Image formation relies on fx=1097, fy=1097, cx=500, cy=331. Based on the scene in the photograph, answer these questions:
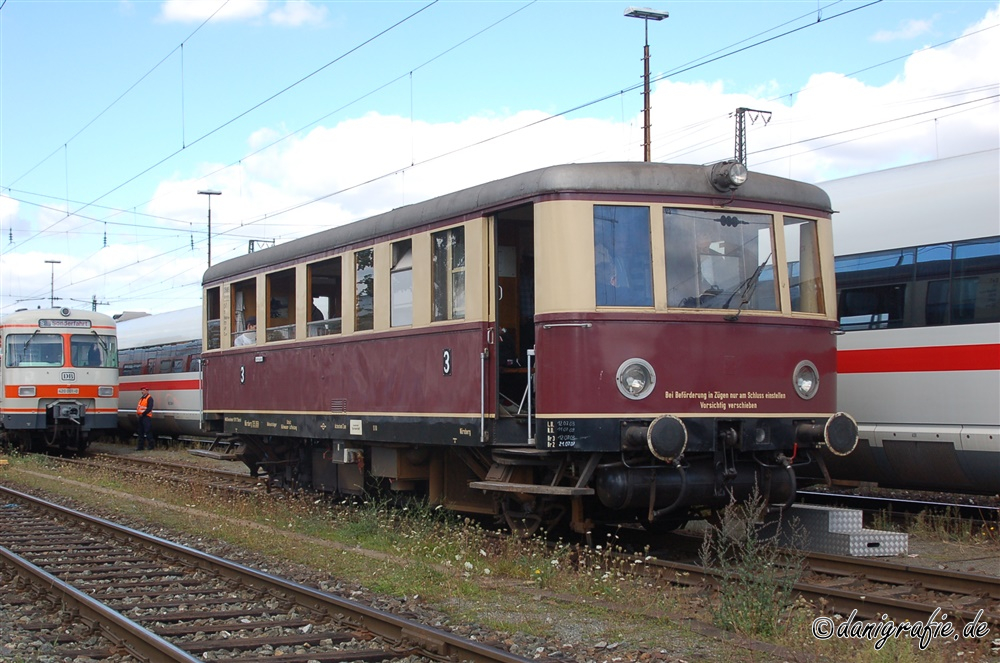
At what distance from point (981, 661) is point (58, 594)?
6410 millimetres

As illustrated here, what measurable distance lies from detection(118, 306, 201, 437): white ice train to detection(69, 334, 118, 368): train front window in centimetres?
191

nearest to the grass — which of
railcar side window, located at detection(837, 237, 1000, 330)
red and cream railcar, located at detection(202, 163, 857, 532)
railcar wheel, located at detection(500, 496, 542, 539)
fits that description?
railcar wheel, located at detection(500, 496, 542, 539)

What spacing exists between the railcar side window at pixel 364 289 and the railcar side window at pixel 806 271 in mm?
4325

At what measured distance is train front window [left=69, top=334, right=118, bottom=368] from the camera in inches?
1014

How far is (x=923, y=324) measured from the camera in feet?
38.3

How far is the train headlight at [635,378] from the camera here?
890cm

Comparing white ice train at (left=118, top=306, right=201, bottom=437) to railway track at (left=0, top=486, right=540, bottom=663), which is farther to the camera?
white ice train at (left=118, top=306, right=201, bottom=437)

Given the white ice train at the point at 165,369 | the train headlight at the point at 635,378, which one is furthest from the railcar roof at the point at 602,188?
the white ice train at the point at 165,369

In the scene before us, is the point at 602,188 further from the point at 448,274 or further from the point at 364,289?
the point at 364,289

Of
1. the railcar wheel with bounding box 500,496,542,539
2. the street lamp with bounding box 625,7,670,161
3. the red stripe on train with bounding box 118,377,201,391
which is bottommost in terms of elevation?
the railcar wheel with bounding box 500,496,542,539

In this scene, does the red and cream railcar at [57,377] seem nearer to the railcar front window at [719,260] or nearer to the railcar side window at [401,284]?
the railcar side window at [401,284]

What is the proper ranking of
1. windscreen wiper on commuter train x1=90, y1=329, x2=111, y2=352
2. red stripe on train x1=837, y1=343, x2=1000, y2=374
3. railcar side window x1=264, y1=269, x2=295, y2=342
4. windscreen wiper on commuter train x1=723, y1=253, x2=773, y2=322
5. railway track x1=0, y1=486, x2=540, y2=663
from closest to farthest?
1. railway track x1=0, y1=486, x2=540, y2=663
2. windscreen wiper on commuter train x1=723, y1=253, x2=773, y2=322
3. red stripe on train x1=837, y1=343, x2=1000, y2=374
4. railcar side window x1=264, y1=269, x2=295, y2=342
5. windscreen wiper on commuter train x1=90, y1=329, x2=111, y2=352

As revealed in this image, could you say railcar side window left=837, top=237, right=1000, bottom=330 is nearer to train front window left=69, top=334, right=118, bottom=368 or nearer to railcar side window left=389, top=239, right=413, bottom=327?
railcar side window left=389, top=239, right=413, bottom=327

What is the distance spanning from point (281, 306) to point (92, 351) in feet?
45.8
